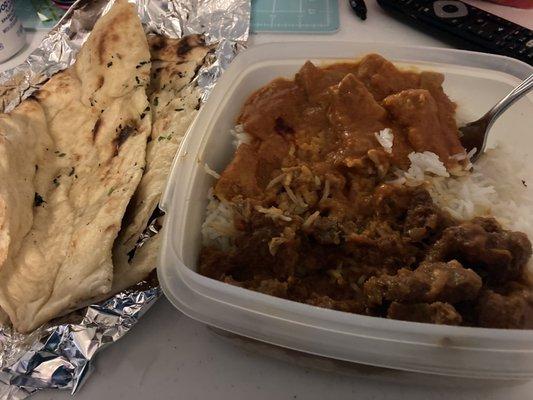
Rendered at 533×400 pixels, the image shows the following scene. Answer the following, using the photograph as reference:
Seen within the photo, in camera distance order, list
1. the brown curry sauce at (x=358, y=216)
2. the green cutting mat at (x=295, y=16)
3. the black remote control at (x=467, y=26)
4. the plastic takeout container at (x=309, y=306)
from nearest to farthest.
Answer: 1. the plastic takeout container at (x=309, y=306)
2. the brown curry sauce at (x=358, y=216)
3. the black remote control at (x=467, y=26)
4. the green cutting mat at (x=295, y=16)

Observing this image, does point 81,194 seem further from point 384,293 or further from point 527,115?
point 527,115

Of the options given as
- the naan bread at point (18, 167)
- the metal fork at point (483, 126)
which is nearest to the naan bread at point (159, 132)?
the naan bread at point (18, 167)

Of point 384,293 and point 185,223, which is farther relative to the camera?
point 185,223

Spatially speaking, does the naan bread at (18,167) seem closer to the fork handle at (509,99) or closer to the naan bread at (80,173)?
the naan bread at (80,173)

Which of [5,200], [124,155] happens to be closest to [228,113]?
[124,155]

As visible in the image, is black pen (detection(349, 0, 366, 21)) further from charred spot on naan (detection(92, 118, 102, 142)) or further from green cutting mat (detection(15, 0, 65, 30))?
green cutting mat (detection(15, 0, 65, 30))
